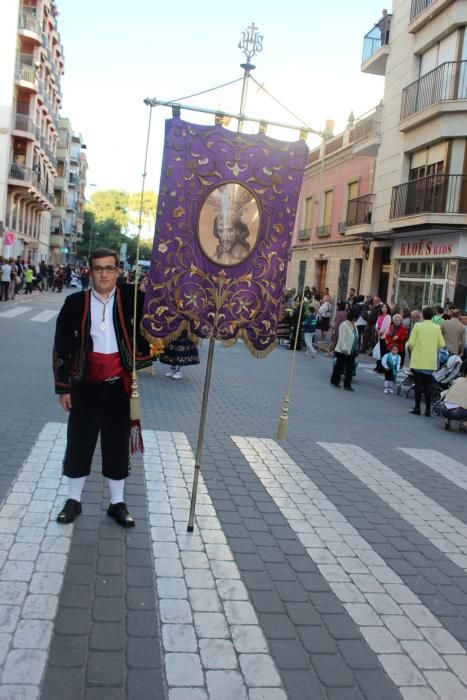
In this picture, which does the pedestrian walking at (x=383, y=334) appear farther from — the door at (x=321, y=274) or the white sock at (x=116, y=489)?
the door at (x=321, y=274)

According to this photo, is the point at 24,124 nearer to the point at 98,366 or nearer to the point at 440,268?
the point at 440,268

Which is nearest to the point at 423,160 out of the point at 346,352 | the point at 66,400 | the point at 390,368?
the point at 390,368

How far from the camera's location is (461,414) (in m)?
10.6

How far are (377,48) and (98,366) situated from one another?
27705 millimetres

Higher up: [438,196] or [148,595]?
[438,196]

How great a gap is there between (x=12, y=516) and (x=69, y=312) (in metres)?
1.52

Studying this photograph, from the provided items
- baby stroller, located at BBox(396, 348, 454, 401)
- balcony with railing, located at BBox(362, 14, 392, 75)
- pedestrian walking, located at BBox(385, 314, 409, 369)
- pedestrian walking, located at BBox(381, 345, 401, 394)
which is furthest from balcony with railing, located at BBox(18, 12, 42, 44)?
baby stroller, located at BBox(396, 348, 454, 401)

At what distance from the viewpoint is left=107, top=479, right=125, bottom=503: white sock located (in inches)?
199

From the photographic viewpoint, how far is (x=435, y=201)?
21859 mm

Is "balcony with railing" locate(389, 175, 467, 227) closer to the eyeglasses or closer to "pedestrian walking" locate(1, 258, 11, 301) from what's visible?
"pedestrian walking" locate(1, 258, 11, 301)

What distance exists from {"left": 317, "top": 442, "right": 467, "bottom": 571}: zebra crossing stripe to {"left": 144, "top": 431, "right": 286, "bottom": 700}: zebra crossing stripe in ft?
5.72

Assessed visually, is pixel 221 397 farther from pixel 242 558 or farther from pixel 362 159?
pixel 362 159

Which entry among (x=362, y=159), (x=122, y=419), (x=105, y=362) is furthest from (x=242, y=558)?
(x=362, y=159)

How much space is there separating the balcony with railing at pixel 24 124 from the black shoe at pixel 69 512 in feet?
151
